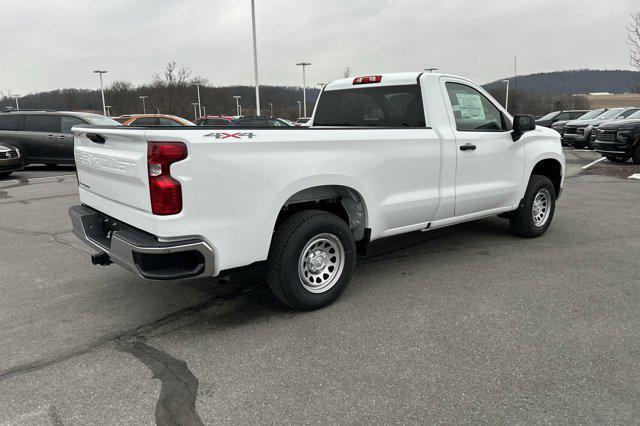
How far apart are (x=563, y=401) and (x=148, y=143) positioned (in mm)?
2874

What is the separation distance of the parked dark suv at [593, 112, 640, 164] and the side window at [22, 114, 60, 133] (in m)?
15.7

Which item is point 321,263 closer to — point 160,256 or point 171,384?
point 160,256

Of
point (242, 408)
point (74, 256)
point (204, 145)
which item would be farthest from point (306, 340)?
point (74, 256)

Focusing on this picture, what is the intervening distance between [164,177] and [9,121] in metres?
13.8

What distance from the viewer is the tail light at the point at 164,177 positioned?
3055 mm

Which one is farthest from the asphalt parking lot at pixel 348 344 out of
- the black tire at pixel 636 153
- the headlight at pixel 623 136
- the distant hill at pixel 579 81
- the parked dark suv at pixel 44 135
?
the distant hill at pixel 579 81

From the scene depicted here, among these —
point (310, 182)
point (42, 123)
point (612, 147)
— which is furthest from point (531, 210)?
point (42, 123)

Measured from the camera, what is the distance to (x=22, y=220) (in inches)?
299

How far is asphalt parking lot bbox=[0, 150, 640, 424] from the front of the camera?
2693mm

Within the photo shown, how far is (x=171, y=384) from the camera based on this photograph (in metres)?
2.93

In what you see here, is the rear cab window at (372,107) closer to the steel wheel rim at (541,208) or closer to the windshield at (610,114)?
the steel wheel rim at (541,208)

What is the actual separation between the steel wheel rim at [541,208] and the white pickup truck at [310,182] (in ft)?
0.74

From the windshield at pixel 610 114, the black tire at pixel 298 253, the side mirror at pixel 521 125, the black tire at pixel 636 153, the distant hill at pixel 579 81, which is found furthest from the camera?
the distant hill at pixel 579 81

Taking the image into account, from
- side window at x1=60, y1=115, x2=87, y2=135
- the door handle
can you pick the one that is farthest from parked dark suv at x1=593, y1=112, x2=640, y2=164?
side window at x1=60, y1=115, x2=87, y2=135
